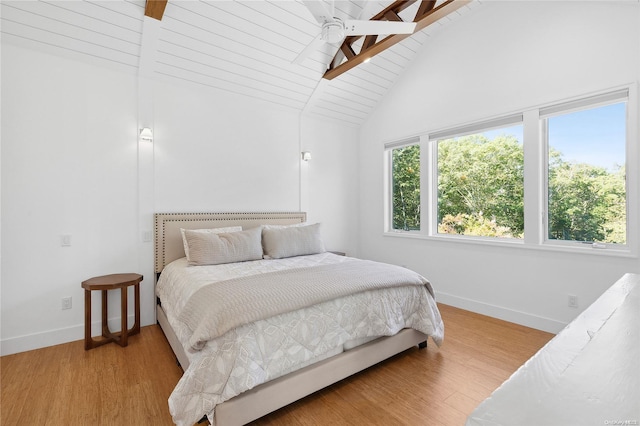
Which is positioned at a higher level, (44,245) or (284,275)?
(44,245)

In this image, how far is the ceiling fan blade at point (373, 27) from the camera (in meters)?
2.03

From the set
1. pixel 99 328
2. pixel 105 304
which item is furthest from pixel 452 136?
pixel 99 328

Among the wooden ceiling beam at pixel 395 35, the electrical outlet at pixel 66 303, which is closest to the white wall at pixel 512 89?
the wooden ceiling beam at pixel 395 35

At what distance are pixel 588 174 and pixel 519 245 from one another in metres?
0.88

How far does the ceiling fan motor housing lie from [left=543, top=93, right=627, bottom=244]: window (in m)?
2.33

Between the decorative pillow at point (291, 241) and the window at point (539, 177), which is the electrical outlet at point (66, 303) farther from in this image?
the window at point (539, 177)

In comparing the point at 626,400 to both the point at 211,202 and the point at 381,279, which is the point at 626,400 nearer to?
the point at 381,279

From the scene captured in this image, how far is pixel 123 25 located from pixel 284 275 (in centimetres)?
263

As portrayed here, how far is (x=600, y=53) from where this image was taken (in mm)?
2580

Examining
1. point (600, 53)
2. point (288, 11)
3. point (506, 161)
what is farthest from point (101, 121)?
point (600, 53)

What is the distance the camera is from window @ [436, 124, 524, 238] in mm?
3211

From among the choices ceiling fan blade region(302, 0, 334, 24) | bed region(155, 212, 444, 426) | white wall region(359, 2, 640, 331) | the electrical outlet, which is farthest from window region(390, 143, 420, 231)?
the electrical outlet

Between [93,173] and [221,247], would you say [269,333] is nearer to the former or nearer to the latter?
[221,247]

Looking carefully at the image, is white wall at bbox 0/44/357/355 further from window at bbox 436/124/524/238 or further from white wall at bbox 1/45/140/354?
window at bbox 436/124/524/238
